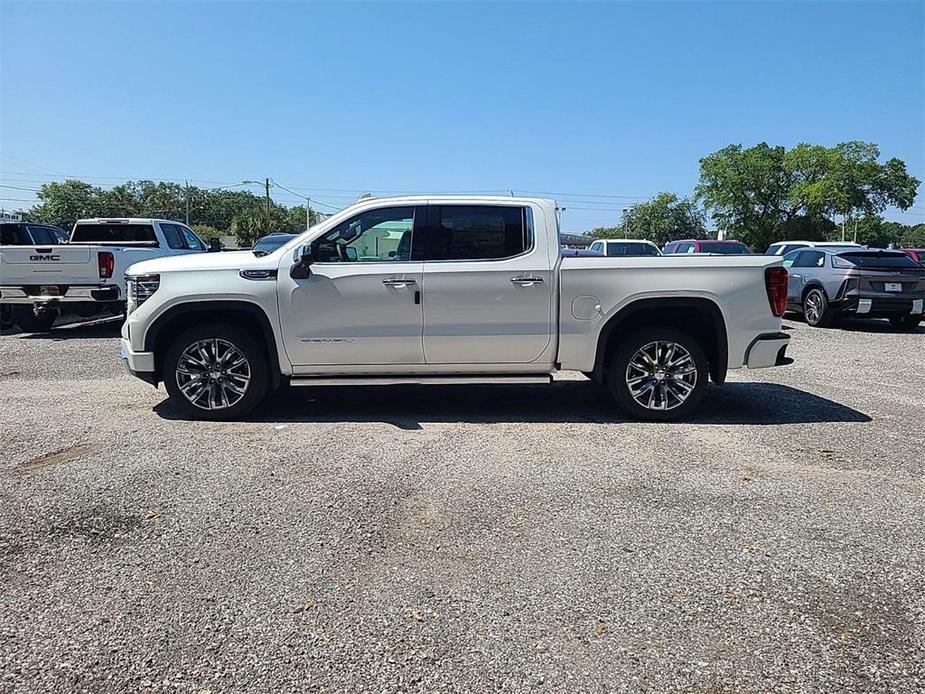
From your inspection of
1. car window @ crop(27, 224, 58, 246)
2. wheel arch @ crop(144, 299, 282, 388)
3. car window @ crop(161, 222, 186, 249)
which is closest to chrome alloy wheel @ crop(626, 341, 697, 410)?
wheel arch @ crop(144, 299, 282, 388)

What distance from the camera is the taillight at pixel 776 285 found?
6180 mm

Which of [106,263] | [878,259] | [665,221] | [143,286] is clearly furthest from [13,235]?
[665,221]

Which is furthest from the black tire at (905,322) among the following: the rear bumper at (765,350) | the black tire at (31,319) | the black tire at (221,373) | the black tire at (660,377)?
the black tire at (31,319)

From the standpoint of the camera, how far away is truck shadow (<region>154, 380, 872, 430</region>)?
6.40m

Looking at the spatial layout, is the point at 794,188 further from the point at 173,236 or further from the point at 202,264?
the point at 202,264

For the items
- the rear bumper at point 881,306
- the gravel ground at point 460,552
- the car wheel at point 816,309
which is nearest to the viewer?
the gravel ground at point 460,552

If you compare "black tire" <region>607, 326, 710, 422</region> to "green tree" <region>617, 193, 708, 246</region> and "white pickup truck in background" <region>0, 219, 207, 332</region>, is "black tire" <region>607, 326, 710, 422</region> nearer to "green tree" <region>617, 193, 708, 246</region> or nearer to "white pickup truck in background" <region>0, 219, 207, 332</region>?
"white pickup truck in background" <region>0, 219, 207, 332</region>

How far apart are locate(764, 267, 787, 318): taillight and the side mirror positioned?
4.05 metres

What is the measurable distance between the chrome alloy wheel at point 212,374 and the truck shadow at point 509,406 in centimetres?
34

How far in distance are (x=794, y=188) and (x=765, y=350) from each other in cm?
5841

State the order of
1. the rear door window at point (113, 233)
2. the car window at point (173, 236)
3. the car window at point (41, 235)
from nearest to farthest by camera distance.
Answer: the rear door window at point (113, 233) < the car window at point (173, 236) < the car window at point (41, 235)

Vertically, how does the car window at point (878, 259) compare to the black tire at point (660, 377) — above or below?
above

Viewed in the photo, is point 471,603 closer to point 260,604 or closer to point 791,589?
point 260,604

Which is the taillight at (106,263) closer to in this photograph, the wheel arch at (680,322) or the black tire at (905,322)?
the wheel arch at (680,322)
